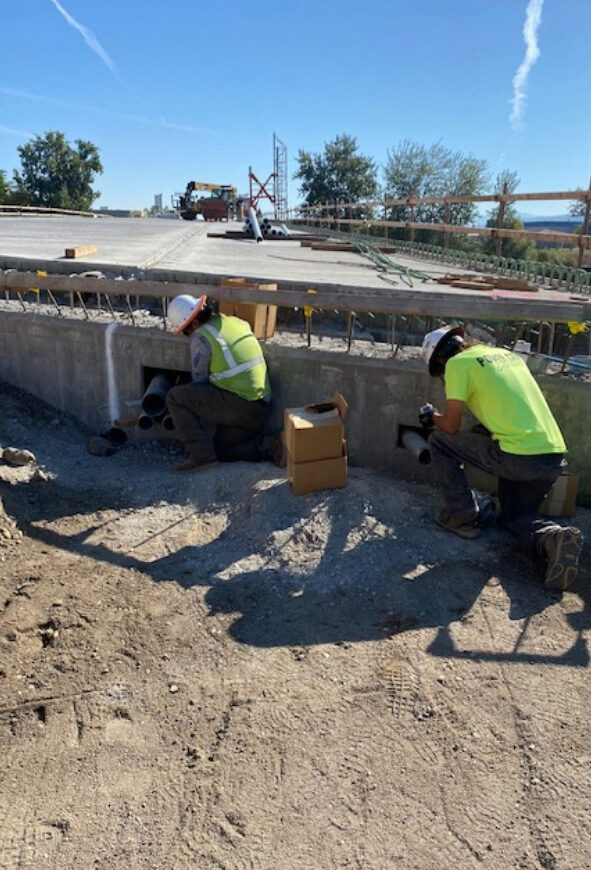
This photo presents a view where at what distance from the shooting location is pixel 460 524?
172 inches

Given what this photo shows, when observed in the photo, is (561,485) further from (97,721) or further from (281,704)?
(97,721)

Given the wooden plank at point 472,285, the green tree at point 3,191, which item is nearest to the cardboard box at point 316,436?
the wooden plank at point 472,285

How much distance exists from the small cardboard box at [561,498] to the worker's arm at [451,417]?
97cm

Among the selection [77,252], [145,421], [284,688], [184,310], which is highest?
[77,252]

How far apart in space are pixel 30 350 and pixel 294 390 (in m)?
3.09

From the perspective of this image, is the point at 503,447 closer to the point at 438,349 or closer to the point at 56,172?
the point at 438,349

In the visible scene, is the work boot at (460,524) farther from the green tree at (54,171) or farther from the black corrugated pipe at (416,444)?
the green tree at (54,171)

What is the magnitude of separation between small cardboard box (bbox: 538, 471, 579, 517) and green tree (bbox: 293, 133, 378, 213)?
148 feet

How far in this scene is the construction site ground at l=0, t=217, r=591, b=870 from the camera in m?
2.36

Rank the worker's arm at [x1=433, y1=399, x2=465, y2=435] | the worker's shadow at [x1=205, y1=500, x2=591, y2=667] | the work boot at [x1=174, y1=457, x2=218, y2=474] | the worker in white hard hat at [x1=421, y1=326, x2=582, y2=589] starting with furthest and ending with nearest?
the work boot at [x1=174, y1=457, x2=218, y2=474]
the worker's arm at [x1=433, y1=399, x2=465, y2=435]
the worker in white hard hat at [x1=421, y1=326, x2=582, y2=589]
the worker's shadow at [x1=205, y1=500, x2=591, y2=667]

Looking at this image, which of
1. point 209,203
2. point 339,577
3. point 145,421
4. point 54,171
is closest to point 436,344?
point 339,577

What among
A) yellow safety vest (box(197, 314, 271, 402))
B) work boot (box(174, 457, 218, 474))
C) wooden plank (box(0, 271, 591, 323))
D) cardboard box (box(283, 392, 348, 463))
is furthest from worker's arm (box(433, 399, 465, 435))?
work boot (box(174, 457, 218, 474))

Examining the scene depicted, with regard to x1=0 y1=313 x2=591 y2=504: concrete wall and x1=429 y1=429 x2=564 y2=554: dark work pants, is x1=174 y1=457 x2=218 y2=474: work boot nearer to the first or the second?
x1=0 y1=313 x2=591 y2=504: concrete wall

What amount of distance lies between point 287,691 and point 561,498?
8.83ft
